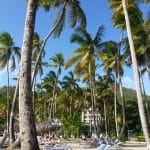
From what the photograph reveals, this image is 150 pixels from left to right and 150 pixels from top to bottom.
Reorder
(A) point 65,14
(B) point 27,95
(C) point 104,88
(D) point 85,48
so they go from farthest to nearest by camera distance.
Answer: (C) point 104,88, (D) point 85,48, (A) point 65,14, (B) point 27,95

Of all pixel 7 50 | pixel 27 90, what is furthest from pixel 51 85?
pixel 27 90

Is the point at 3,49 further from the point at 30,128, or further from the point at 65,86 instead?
the point at 30,128

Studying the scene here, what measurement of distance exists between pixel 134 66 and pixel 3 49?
30906 mm

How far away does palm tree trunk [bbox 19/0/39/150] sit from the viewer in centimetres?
1096

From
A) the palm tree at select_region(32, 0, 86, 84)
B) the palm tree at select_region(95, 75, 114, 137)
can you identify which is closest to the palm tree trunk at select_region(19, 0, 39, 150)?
the palm tree at select_region(32, 0, 86, 84)

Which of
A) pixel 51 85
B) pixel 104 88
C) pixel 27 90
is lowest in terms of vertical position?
pixel 27 90

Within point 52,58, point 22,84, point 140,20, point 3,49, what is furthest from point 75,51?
point 22,84

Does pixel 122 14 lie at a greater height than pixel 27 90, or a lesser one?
greater

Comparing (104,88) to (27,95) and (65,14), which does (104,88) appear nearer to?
(65,14)

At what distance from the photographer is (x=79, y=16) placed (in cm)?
3203

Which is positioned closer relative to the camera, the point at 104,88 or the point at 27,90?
the point at 27,90

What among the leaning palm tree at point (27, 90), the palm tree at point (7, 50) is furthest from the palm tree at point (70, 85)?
Result: the leaning palm tree at point (27, 90)

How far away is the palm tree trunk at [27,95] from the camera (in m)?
11.0

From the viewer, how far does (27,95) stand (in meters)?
11.4
